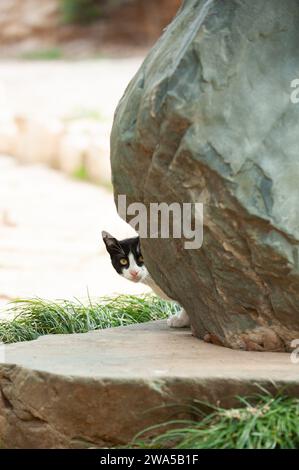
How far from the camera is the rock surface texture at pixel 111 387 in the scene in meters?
3.31

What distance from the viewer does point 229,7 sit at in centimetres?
354

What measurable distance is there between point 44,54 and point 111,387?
12675 millimetres

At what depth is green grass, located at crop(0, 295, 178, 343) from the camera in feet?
16.2

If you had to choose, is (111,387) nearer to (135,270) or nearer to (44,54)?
(135,270)

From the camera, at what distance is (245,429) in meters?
3.08

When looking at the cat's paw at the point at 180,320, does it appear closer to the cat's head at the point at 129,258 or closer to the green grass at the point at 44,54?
the cat's head at the point at 129,258

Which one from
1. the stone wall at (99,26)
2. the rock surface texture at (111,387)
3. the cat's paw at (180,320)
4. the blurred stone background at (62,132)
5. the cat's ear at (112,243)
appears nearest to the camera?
the rock surface texture at (111,387)

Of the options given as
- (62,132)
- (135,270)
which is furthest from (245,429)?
(62,132)

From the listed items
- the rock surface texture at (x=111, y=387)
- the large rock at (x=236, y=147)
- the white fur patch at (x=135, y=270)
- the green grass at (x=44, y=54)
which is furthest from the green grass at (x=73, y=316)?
the green grass at (x=44, y=54)

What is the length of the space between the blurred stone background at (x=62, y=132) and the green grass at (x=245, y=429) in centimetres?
378

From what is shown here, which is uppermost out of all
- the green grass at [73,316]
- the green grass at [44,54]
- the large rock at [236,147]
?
the green grass at [44,54]

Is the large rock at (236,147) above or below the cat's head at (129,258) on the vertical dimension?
above

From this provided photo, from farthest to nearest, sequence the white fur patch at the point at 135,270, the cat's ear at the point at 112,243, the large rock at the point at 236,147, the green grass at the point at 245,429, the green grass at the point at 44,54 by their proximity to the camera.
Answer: the green grass at the point at 44,54, the cat's ear at the point at 112,243, the white fur patch at the point at 135,270, the large rock at the point at 236,147, the green grass at the point at 245,429

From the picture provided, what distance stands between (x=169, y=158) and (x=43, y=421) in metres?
1.03
